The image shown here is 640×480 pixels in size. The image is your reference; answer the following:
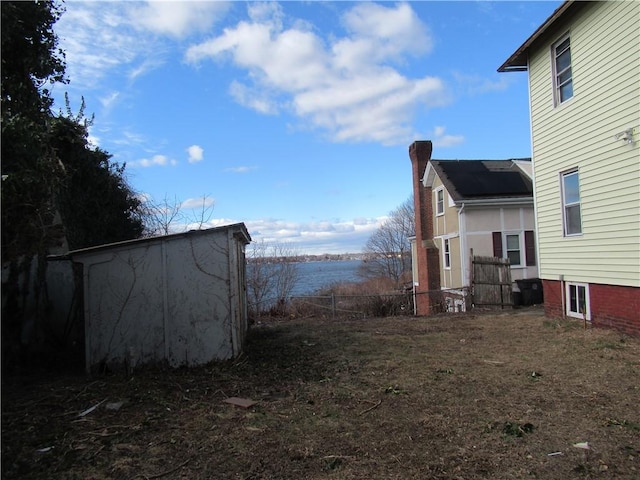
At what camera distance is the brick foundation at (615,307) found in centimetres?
799

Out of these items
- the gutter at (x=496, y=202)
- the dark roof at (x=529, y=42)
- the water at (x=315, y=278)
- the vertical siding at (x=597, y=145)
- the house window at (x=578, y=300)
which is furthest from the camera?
the water at (x=315, y=278)

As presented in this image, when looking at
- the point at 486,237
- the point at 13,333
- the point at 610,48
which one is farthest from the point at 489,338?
the point at 486,237

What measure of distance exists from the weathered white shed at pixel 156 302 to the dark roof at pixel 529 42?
317 inches

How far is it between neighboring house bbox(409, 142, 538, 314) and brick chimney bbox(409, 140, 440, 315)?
61 centimetres

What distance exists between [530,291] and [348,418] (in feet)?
45.7

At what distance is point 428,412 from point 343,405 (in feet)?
3.18

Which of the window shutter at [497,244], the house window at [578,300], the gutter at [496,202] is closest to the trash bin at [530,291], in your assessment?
the window shutter at [497,244]

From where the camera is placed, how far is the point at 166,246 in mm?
7062

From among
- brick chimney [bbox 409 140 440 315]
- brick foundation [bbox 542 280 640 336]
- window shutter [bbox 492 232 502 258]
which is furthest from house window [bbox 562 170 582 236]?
brick chimney [bbox 409 140 440 315]

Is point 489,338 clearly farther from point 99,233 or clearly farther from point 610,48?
point 99,233

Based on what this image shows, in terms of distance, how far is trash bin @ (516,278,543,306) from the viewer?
16664 millimetres

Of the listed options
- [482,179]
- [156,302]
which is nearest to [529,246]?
[482,179]

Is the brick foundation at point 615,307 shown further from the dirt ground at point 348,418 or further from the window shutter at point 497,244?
the window shutter at point 497,244

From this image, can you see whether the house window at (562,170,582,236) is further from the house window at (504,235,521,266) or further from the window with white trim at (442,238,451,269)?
the window with white trim at (442,238,451,269)
